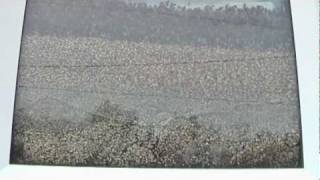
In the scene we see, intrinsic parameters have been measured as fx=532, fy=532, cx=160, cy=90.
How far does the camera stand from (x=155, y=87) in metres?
1.55

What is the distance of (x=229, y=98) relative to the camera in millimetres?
1538

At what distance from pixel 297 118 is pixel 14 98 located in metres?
0.81

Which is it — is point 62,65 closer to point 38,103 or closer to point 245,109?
point 38,103

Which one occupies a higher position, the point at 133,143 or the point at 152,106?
the point at 152,106

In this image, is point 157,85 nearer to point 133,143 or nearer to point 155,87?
point 155,87

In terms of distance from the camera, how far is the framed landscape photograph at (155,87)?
152cm

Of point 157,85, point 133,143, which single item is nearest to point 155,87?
point 157,85

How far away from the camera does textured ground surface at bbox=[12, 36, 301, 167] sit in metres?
1.53

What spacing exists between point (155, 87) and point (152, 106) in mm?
56

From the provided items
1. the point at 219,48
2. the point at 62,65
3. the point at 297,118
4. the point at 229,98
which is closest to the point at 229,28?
the point at 219,48

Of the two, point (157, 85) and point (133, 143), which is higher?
point (157, 85)

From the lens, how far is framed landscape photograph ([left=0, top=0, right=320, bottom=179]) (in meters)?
1.52

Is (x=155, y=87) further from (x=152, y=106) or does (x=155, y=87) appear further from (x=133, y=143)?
(x=133, y=143)

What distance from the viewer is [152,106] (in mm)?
1542
